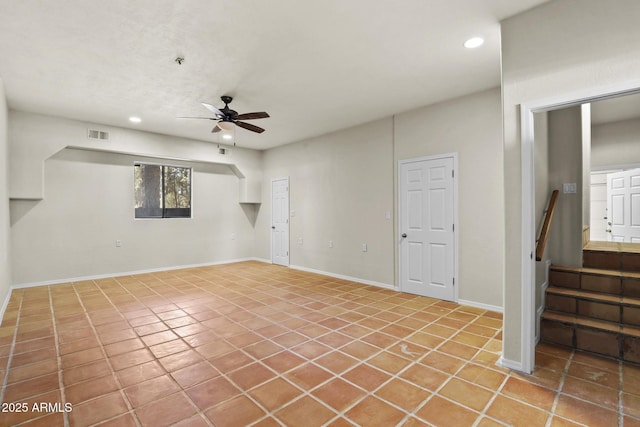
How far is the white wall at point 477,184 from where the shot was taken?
3871 millimetres

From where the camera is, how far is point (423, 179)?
15.1ft

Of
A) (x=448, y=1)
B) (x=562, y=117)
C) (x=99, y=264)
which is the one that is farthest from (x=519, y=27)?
(x=99, y=264)

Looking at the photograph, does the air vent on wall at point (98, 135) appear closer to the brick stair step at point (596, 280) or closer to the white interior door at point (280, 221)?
the white interior door at point (280, 221)

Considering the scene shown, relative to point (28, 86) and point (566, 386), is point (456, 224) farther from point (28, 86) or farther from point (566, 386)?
point (28, 86)

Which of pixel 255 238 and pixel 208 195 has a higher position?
pixel 208 195

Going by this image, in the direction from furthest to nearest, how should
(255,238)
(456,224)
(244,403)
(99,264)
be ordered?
(255,238)
(99,264)
(456,224)
(244,403)

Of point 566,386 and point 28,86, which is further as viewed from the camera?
point 28,86

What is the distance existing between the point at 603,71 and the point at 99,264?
298 inches

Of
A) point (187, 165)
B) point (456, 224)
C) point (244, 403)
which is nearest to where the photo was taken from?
point (244, 403)

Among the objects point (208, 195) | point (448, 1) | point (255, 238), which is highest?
point (448, 1)

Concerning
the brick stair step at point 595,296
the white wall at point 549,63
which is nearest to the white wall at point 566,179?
the brick stair step at point 595,296

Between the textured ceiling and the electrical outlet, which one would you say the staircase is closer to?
the electrical outlet

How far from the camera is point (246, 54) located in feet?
10.2

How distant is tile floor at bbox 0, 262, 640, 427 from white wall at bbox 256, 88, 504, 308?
916 millimetres
